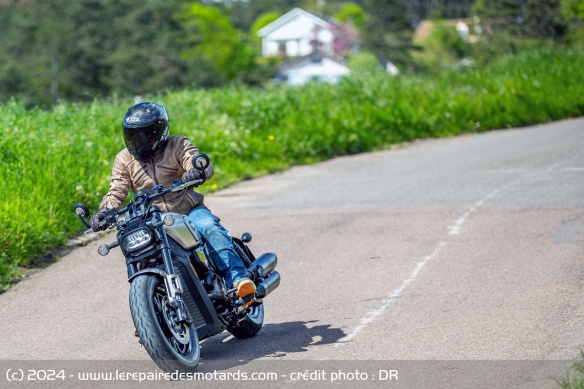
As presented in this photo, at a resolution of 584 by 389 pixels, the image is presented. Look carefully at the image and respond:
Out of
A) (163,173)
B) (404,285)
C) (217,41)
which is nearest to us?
(163,173)

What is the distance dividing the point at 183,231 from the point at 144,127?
80cm

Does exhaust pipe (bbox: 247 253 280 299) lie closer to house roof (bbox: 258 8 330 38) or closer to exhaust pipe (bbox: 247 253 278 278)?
exhaust pipe (bbox: 247 253 278 278)

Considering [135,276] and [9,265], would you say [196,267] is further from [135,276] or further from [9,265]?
[9,265]

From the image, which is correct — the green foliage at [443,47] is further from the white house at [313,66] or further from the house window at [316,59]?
the house window at [316,59]

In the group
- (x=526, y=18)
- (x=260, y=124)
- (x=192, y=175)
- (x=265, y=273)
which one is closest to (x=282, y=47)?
(x=526, y=18)

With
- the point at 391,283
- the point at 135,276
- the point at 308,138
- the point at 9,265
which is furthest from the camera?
the point at 308,138

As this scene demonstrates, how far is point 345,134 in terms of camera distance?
65.8 ft

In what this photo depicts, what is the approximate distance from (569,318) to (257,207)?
6888 mm

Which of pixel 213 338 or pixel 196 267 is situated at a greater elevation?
pixel 196 267

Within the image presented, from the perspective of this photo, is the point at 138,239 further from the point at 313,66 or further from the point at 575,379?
the point at 313,66

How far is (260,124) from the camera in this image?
733 inches

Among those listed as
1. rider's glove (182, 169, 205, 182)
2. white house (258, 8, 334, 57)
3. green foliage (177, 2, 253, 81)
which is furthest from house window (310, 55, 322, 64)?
rider's glove (182, 169, 205, 182)

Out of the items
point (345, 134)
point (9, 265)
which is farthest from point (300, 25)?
point (9, 265)

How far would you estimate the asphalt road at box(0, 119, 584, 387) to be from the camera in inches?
268
